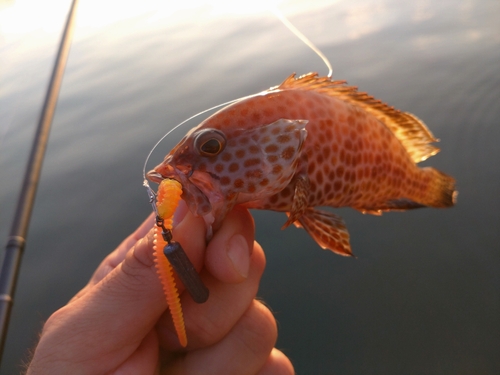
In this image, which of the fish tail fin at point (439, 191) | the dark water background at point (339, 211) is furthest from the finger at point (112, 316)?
the dark water background at point (339, 211)

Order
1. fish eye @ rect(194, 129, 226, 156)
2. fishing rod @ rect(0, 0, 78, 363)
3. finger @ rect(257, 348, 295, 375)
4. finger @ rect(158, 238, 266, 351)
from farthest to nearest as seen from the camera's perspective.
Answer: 1. fishing rod @ rect(0, 0, 78, 363)
2. finger @ rect(257, 348, 295, 375)
3. finger @ rect(158, 238, 266, 351)
4. fish eye @ rect(194, 129, 226, 156)

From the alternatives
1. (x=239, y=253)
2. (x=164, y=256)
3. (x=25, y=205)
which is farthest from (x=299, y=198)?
(x=25, y=205)

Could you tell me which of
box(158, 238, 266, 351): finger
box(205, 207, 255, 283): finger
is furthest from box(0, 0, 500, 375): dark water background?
box(205, 207, 255, 283): finger

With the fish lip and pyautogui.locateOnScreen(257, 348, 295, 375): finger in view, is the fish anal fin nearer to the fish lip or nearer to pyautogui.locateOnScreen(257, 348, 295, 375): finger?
pyautogui.locateOnScreen(257, 348, 295, 375): finger

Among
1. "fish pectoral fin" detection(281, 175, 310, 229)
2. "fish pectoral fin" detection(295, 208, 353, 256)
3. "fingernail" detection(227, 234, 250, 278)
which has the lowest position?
"fish pectoral fin" detection(295, 208, 353, 256)

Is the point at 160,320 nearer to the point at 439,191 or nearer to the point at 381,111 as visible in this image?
the point at 381,111

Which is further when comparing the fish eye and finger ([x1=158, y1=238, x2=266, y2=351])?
finger ([x1=158, y1=238, x2=266, y2=351])

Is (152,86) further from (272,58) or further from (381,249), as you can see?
(381,249)

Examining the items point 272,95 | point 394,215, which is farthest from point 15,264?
point 394,215
